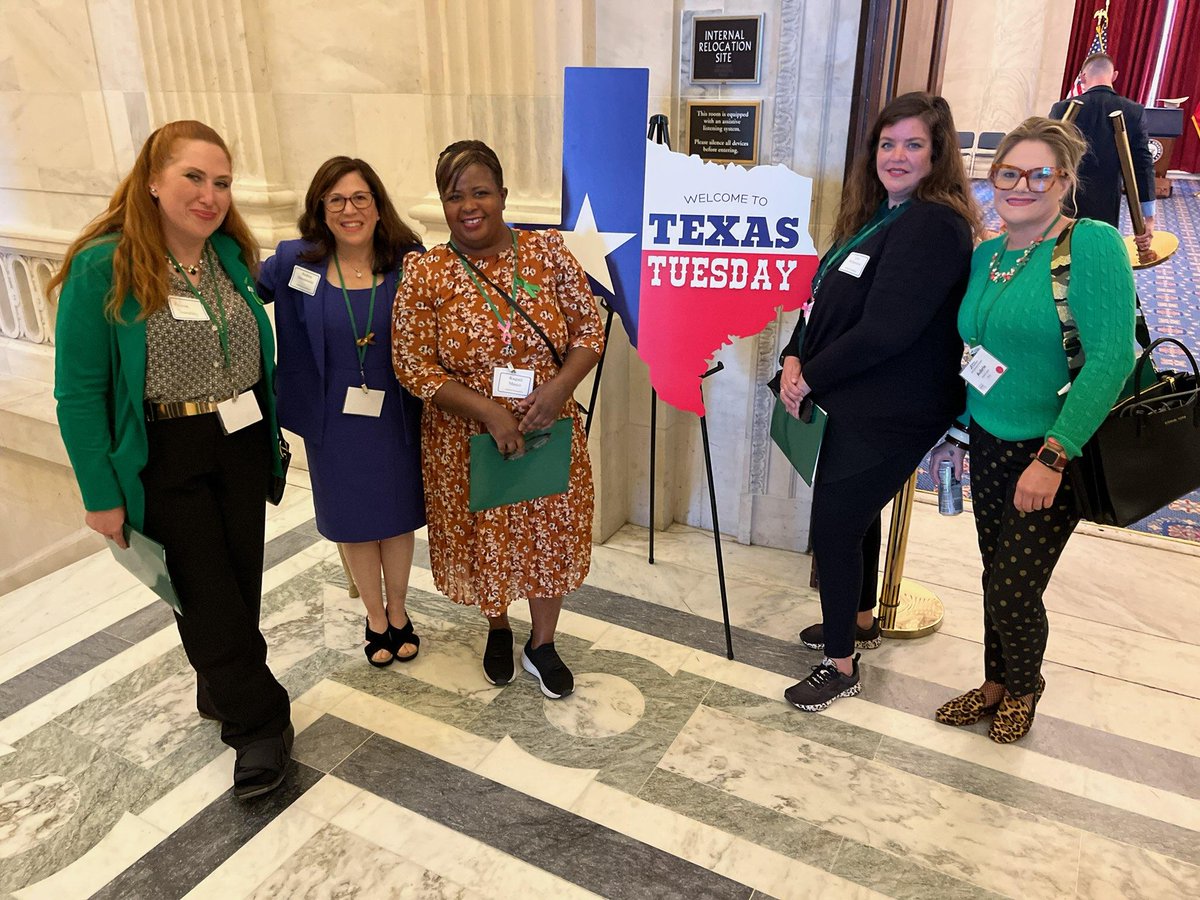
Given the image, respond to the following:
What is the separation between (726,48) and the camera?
300 cm

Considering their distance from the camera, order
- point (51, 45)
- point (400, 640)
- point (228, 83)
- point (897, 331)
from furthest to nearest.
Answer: point (51, 45) → point (228, 83) → point (400, 640) → point (897, 331)

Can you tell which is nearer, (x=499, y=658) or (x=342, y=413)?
(x=342, y=413)

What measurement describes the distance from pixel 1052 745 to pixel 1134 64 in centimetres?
1310

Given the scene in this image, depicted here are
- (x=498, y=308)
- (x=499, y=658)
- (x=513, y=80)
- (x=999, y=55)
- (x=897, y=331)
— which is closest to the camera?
(x=897, y=331)

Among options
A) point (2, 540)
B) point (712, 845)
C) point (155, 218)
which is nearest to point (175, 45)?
point (155, 218)

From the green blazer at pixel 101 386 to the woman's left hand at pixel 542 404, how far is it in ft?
3.00

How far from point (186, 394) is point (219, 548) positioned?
410mm

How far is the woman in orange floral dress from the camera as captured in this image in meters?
2.24

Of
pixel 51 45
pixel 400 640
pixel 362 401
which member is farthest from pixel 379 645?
pixel 51 45

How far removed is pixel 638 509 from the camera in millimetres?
3832

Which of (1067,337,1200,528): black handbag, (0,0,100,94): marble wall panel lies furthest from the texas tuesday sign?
(0,0,100,94): marble wall panel

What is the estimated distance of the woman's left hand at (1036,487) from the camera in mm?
1968

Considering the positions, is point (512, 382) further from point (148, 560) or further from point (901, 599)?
point (901, 599)

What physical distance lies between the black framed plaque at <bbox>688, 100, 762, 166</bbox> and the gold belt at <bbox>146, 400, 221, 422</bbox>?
A: 190 cm
